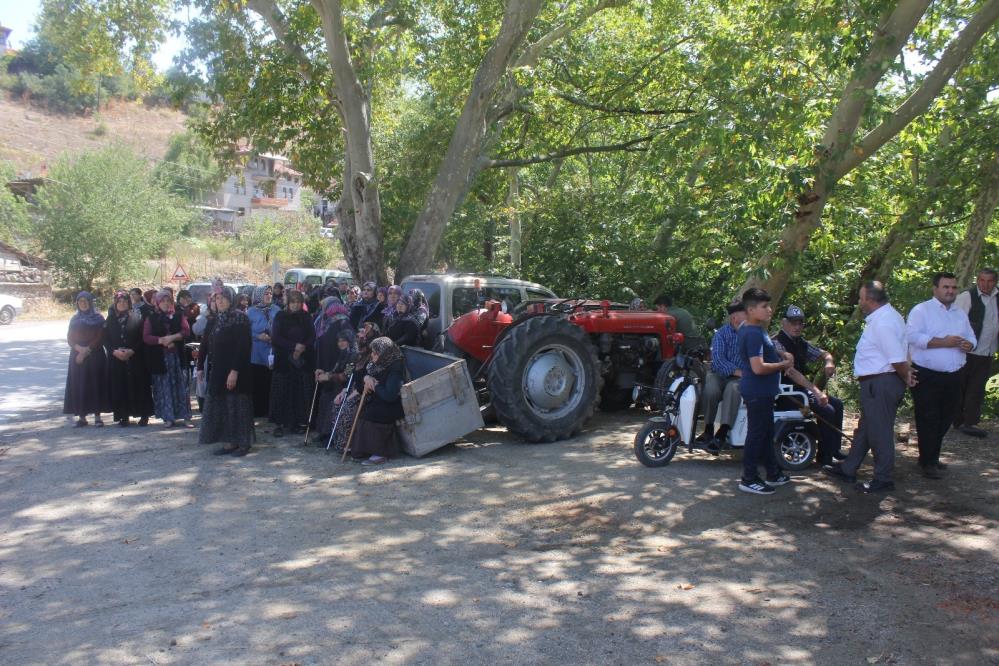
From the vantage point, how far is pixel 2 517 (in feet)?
21.9

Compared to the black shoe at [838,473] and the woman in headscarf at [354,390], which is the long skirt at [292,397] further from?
the black shoe at [838,473]

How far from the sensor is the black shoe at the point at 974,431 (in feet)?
29.0

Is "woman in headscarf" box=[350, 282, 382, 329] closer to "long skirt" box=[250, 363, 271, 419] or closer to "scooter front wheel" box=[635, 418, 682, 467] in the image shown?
"long skirt" box=[250, 363, 271, 419]

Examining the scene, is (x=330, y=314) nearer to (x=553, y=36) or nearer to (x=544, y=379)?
(x=544, y=379)

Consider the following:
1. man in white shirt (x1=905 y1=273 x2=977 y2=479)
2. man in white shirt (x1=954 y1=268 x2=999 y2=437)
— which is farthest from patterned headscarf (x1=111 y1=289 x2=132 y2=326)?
man in white shirt (x1=954 y1=268 x2=999 y2=437)

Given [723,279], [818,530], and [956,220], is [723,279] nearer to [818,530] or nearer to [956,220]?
[956,220]

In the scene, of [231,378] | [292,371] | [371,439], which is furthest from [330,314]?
[371,439]

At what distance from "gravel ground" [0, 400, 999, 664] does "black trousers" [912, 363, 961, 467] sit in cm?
34

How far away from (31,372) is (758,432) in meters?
14.4

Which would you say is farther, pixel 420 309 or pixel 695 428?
pixel 420 309

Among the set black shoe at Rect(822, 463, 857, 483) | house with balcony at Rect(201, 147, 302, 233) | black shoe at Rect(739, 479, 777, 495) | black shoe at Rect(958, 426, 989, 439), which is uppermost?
house with balcony at Rect(201, 147, 302, 233)

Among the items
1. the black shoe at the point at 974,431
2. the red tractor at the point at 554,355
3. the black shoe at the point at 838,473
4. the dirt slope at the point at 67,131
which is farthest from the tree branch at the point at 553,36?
the dirt slope at the point at 67,131

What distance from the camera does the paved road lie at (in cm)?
1190

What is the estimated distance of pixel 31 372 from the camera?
16.0 m
